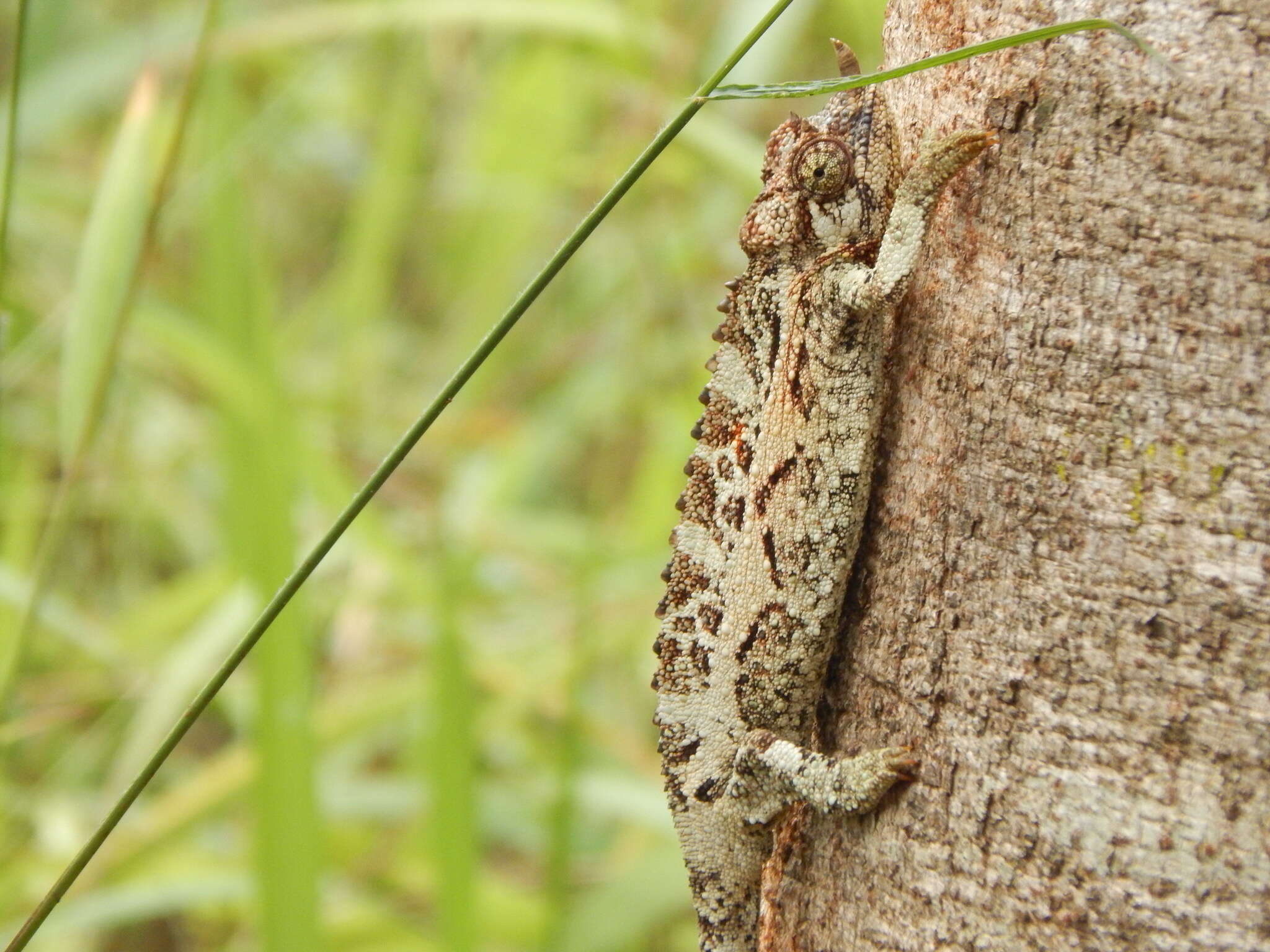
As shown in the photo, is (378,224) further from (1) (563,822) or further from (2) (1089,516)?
(2) (1089,516)

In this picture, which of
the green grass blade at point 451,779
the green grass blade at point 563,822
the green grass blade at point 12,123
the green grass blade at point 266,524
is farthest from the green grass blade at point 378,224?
the green grass blade at point 12,123

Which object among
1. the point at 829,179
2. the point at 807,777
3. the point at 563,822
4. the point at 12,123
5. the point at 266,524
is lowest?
the point at 563,822

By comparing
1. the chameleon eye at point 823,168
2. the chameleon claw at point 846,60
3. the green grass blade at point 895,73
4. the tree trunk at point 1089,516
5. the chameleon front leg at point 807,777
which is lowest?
the chameleon front leg at point 807,777

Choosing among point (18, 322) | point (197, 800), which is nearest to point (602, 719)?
point (197, 800)

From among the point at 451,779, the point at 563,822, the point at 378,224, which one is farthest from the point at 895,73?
the point at 378,224

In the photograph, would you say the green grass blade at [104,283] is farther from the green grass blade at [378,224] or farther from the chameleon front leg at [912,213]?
the green grass blade at [378,224]

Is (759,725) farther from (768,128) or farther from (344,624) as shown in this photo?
(768,128)
